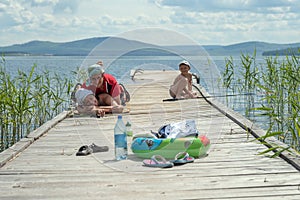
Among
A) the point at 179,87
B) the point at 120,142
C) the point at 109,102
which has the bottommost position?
the point at 120,142

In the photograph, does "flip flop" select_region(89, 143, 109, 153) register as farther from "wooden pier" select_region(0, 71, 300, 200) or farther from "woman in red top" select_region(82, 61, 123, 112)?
"woman in red top" select_region(82, 61, 123, 112)

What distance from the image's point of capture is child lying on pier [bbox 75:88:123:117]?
6.56 meters

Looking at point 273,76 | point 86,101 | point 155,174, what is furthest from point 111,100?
point 155,174

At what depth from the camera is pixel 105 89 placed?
6820 mm

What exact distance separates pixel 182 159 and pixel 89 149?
0.96 m

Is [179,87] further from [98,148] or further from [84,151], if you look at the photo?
[84,151]

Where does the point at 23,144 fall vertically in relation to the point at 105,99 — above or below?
below

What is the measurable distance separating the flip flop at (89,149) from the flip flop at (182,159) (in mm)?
830

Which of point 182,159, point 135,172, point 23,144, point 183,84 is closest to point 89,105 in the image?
point 183,84

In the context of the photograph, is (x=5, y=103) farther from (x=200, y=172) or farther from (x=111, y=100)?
(x=200, y=172)

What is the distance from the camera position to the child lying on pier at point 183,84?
7.95m

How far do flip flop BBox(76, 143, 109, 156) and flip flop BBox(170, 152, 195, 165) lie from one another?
2.72 feet

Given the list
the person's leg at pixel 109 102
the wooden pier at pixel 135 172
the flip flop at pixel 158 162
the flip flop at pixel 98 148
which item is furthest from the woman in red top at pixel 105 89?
the flip flop at pixel 158 162

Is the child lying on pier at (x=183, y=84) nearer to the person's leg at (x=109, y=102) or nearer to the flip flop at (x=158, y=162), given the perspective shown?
the person's leg at (x=109, y=102)
